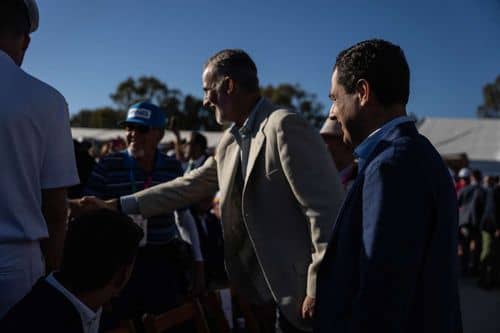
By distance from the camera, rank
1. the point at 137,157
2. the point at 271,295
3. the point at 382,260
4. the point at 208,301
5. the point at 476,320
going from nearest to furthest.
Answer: the point at 382,260, the point at 271,295, the point at 208,301, the point at 137,157, the point at 476,320

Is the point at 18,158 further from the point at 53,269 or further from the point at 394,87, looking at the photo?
the point at 394,87

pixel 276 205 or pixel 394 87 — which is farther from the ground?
pixel 394 87

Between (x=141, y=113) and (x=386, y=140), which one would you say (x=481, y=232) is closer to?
(x=141, y=113)

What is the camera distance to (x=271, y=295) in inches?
90.8

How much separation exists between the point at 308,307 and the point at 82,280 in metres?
0.93

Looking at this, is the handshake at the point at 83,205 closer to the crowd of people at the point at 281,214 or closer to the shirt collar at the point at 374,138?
the crowd of people at the point at 281,214

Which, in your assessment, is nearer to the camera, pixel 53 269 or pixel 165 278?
pixel 53 269

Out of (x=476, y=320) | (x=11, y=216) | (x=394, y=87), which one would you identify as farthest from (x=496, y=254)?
(x=11, y=216)

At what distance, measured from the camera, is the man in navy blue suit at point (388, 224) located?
4.18 feet

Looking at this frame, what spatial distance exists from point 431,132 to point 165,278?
62.0 feet

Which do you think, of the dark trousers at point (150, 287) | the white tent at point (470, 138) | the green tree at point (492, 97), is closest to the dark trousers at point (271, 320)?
the dark trousers at point (150, 287)

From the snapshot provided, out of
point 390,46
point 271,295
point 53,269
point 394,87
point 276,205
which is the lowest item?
point 271,295

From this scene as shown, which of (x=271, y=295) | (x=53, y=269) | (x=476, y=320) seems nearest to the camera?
(x=53, y=269)

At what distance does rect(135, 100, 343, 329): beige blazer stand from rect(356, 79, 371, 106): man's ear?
0.62 m
